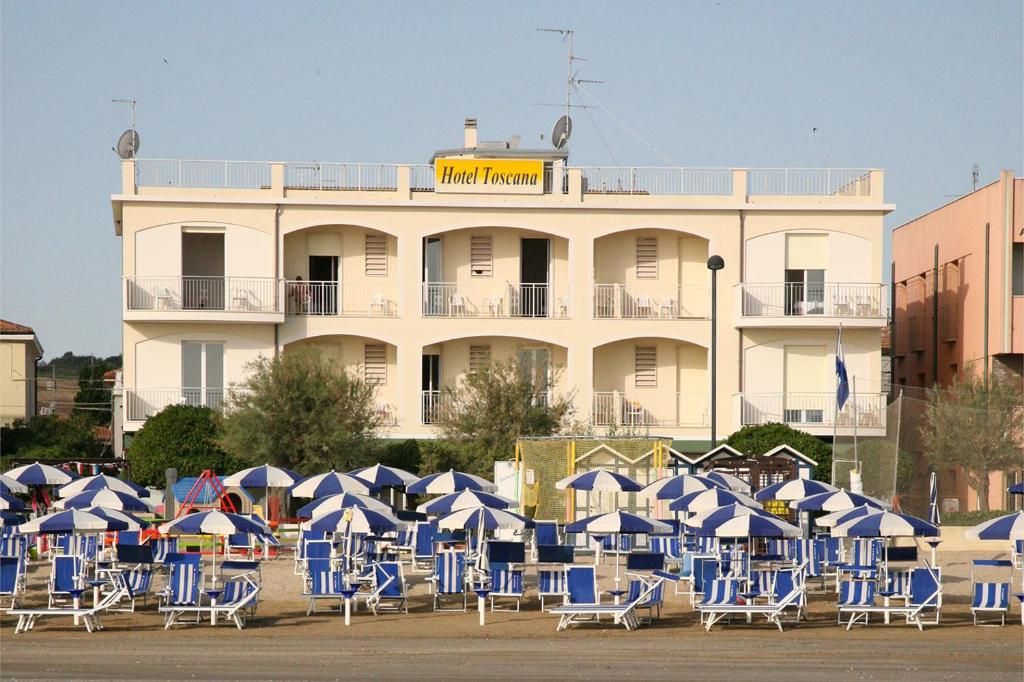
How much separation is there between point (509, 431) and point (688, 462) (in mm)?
7202

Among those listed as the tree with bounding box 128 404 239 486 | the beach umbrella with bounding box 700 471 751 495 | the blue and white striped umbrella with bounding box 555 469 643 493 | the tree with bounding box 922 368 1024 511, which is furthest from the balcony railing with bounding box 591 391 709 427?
the blue and white striped umbrella with bounding box 555 469 643 493

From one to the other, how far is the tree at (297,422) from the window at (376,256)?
7.01 metres

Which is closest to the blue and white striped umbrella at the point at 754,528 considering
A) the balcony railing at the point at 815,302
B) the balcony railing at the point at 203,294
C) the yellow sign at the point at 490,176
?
the balcony railing at the point at 815,302

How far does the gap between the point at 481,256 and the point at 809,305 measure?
9215mm

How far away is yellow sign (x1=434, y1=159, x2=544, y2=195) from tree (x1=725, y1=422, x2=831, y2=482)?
9.47 m

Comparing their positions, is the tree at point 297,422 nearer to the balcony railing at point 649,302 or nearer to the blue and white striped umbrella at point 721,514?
the balcony railing at point 649,302

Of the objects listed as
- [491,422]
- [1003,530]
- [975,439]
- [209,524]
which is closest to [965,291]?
[975,439]

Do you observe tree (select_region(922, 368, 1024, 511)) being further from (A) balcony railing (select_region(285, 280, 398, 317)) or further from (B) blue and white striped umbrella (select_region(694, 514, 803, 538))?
(A) balcony railing (select_region(285, 280, 398, 317))

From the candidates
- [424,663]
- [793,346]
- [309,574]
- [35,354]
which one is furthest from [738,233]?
[35,354]

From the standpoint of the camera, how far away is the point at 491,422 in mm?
38312

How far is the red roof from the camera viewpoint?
2437 inches

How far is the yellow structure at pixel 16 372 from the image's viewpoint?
5962 centimetres

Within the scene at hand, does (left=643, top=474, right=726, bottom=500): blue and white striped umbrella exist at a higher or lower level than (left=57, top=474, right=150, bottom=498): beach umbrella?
higher

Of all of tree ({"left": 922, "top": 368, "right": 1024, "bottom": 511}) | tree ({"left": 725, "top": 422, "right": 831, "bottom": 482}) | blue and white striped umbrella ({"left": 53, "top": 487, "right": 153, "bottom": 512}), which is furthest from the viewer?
tree ({"left": 725, "top": 422, "right": 831, "bottom": 482})
